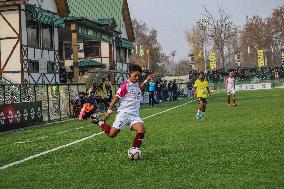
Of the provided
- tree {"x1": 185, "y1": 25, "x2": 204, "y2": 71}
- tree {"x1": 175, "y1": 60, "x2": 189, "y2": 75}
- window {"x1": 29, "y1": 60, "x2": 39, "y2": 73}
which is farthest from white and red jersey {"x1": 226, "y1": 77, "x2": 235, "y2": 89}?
tree {"x1": 175, "y1": 60, "x2": 189, "y2": 75}

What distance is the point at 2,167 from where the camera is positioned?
8.83m

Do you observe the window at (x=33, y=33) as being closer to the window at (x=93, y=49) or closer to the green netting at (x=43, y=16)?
the green netting at (x=43, y=16)

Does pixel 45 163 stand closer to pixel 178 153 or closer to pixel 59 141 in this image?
pixel 178 153

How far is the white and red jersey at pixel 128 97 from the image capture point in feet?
30.9

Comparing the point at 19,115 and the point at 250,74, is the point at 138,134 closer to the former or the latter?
the point at 19,115

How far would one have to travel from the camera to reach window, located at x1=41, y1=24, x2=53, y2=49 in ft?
113

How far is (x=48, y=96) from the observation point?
76.2 feet

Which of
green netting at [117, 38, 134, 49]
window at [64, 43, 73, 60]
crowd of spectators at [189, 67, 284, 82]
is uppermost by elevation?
green netting at [117, 38, 134, 49]

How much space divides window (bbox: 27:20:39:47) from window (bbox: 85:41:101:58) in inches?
535

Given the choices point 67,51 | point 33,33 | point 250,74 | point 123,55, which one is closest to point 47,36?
point 33,33

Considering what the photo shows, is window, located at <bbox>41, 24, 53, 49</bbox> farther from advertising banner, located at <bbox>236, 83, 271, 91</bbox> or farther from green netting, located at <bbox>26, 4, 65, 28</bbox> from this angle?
advertising banner, located at <bbox>236, 83, 271, 91</bbox>

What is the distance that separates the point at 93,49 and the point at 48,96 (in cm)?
2417

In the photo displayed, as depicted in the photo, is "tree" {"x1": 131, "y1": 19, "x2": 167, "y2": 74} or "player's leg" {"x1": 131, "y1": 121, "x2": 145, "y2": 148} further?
"tree" {"x1": 131, "y1": 19, "x2": 167, "y2": 74}

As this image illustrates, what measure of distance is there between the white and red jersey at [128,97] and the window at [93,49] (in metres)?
37.6
